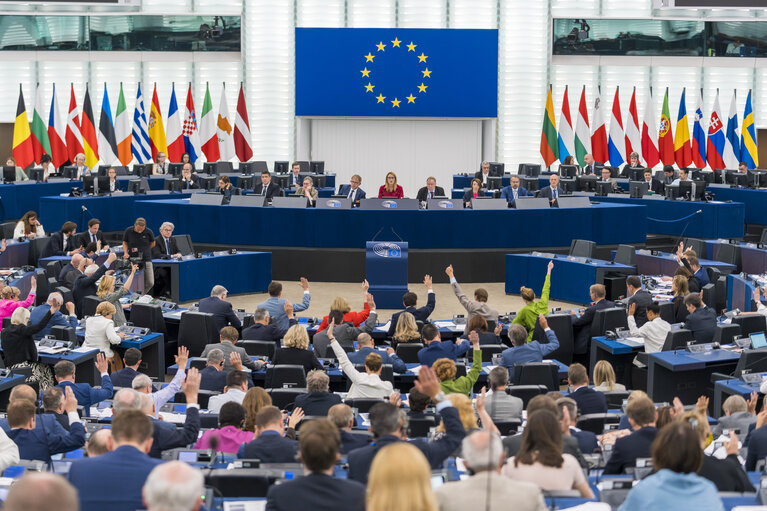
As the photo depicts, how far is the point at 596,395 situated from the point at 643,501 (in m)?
4.37

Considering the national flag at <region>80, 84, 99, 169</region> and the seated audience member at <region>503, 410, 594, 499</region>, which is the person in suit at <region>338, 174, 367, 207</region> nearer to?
the national flag at <region>80, 84, 99, 169</region>

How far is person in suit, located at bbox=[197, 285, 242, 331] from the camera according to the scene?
13.6m

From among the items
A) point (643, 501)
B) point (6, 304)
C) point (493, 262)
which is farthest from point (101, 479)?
point (493, 262)

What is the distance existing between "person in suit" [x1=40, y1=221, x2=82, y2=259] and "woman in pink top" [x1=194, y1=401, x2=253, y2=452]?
1134cm

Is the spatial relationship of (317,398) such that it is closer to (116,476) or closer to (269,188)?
(116,476)

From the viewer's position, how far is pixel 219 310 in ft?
44.6

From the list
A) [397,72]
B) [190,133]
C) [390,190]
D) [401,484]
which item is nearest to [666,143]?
[397,72]

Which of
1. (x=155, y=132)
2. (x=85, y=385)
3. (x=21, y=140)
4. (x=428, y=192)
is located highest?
(x=155, y=132)

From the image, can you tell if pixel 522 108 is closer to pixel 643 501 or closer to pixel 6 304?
pixel 6 304

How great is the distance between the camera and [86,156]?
1094 inches

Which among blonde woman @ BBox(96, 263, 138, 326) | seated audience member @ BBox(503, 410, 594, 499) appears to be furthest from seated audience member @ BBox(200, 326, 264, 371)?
seated audience member @ BBox(503, 410, 594, 499)

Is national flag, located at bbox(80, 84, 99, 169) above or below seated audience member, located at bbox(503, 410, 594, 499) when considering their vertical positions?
above

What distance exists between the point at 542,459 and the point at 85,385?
222 inches

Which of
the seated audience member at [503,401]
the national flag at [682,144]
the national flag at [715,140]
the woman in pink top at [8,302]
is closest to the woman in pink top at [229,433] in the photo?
the seated audience member at [503,401]
